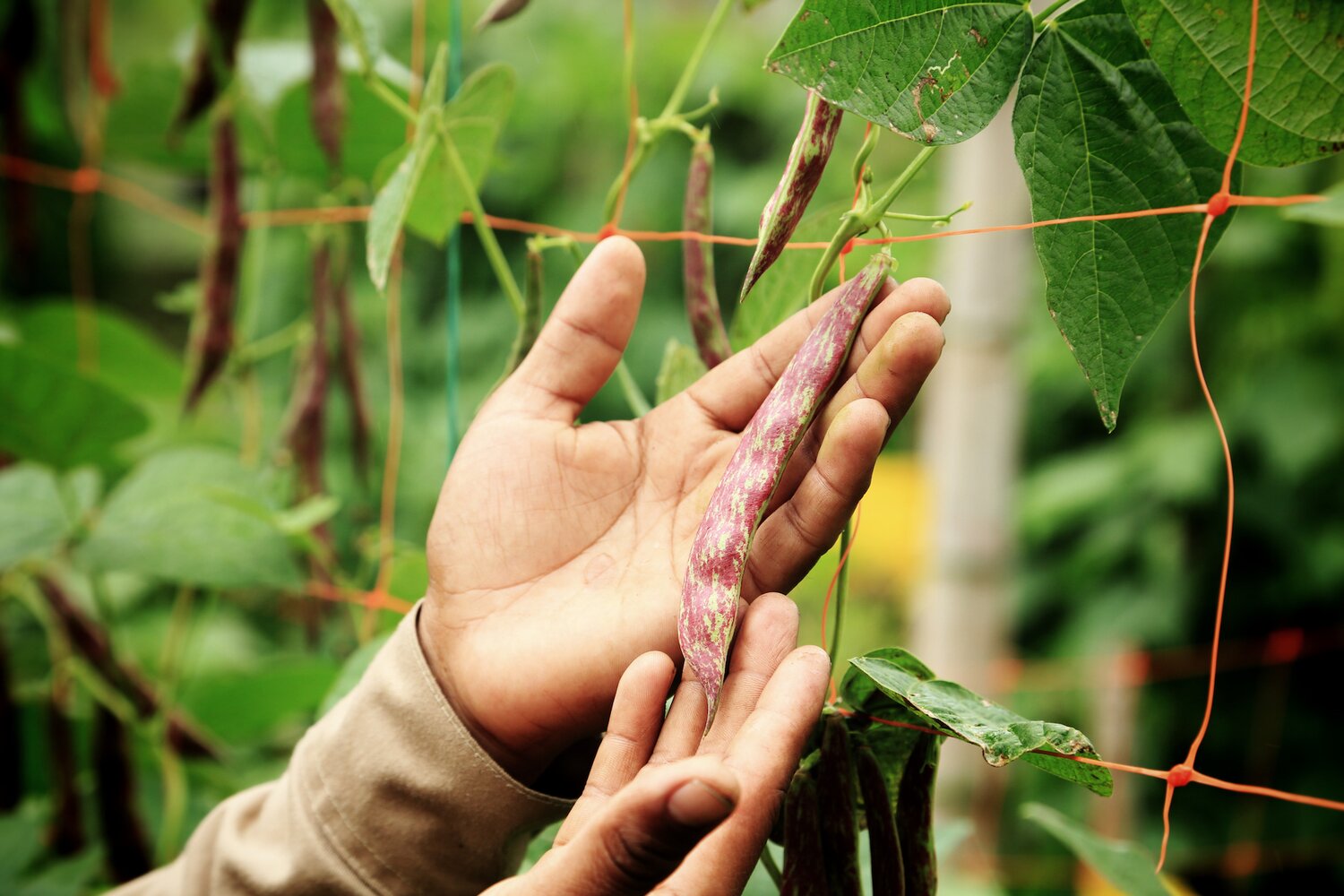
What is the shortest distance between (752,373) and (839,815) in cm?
23

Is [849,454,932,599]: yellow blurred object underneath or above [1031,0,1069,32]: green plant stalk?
underneath

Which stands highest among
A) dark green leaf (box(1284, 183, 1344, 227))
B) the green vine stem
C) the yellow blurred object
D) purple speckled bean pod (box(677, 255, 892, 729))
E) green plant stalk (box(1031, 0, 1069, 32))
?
green plant stalk (box(1031, 0, 1069, 32))

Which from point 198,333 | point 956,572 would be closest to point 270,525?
point 198,333

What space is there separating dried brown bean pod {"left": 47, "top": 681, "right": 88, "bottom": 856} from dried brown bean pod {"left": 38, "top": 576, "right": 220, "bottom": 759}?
0.25ft

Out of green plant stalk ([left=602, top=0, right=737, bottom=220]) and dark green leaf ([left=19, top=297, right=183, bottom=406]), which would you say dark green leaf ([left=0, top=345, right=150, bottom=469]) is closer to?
dark green leaf ([left=19, top=297, right=183, bottom=406])

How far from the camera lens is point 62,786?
1.03 m

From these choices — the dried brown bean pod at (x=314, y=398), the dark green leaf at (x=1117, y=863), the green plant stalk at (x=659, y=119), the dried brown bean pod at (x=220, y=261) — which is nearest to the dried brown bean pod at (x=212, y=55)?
the dried brown bean pod at (x=220, y=261)

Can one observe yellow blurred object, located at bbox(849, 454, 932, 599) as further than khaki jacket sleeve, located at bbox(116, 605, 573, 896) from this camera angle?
Yes

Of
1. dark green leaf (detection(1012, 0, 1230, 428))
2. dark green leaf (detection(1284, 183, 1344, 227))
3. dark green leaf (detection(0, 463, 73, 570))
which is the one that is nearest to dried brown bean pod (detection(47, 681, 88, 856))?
dark green leaf (detection(0, 463, 73, 570))

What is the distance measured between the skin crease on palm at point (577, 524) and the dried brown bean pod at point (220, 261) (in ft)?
1.66

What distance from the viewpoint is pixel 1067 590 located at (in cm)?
257

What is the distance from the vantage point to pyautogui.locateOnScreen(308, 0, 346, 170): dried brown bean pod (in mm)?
899

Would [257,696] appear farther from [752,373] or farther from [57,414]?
[752,373]

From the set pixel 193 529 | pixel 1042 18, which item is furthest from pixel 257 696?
pixel 1042 18
